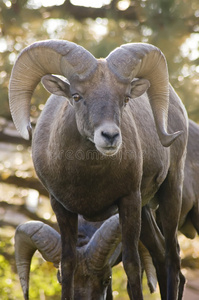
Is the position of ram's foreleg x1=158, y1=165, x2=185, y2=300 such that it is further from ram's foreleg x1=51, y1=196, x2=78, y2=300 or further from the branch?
the branch

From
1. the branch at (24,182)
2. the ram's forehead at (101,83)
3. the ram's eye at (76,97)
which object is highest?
the ram's forehead at (101,83)

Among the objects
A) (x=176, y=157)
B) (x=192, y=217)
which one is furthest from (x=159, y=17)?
(x=176, y=157)

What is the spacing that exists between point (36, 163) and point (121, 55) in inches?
48.5

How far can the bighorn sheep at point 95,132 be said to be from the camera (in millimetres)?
4883

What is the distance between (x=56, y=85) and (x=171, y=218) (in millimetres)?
2191

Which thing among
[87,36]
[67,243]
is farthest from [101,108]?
[87,36]

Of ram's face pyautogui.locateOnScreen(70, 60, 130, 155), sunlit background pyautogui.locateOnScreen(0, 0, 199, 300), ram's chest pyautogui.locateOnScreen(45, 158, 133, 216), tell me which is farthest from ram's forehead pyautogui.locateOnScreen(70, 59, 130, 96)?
sunlit background pyautogui.locateOnScreen(0, 0, 199, 300)

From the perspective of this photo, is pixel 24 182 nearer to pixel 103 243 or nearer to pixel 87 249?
pixel 87 249

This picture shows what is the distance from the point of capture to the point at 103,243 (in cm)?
657

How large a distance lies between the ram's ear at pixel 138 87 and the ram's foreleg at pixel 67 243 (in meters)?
1.17

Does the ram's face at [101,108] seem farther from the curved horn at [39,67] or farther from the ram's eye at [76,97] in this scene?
the curved horn at [39,67]

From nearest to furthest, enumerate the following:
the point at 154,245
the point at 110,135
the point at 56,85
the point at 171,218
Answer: the point at 110,135
the point at 56,85
the point at 171,218
the point at 154,245

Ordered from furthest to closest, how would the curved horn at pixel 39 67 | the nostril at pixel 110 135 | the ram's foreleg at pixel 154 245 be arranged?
the ram's foreleg at pixel 154 245, the curved horn at pixel 39 67, the nostril at pixel 110 135

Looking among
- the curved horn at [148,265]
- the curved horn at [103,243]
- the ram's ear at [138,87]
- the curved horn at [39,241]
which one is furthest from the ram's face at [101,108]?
the curved horn at [148,265]
